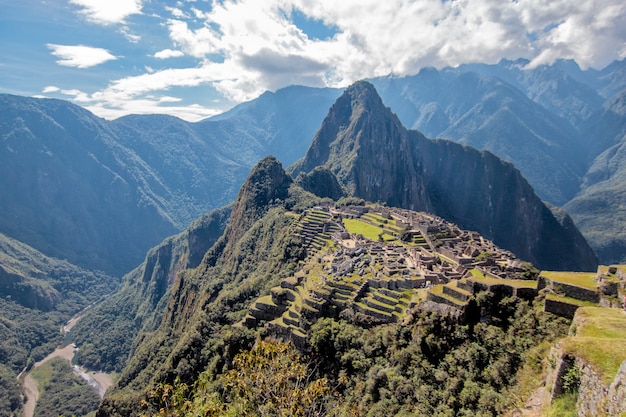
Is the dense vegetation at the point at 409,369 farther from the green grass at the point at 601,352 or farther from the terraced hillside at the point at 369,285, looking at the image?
the green grass at the point at 601,352

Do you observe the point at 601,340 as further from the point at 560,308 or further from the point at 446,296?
the point at 446,296

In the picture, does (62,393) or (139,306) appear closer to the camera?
(62,393)

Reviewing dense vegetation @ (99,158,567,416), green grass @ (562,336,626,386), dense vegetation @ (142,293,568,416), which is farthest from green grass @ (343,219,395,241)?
green grass @ (562,336,626,386)

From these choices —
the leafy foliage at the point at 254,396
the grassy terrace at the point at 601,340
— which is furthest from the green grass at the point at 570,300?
the leafy foliage at the point at 254,396

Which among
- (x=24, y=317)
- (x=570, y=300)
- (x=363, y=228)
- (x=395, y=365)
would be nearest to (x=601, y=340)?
(x=570, y=300)

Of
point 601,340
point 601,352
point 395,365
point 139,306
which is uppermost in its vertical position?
point 601,340

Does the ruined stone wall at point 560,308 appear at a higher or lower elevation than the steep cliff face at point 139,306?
higher
